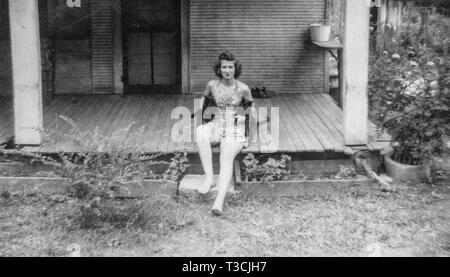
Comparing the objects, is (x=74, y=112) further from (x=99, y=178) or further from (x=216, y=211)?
(x=216, y=211)

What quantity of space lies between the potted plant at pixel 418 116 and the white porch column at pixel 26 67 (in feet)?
13.0

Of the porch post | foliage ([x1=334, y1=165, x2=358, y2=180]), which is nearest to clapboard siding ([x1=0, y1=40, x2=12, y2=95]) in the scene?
the porch post

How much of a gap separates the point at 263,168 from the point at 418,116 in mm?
1815

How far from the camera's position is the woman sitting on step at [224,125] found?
18.5ft

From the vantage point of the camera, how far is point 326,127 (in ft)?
23.1

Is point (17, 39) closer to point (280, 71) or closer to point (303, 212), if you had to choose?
point (303, 212)

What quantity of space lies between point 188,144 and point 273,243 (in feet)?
6.60

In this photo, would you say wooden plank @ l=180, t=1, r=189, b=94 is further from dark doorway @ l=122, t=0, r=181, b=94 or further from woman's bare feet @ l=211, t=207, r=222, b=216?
woman's bare feet @ l=211, t=207, r=222, b=216

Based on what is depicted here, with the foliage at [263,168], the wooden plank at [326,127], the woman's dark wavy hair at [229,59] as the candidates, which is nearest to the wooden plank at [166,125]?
the foliage at [263,168]

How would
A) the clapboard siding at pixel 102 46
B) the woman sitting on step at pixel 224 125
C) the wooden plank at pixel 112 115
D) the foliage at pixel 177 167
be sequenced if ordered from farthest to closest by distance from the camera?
the clapboard siding at pixel 102 46
the wooden plank at pixel 112 115
the foliage at pixel 177 167
the woman sitting on step at pixel 224 125

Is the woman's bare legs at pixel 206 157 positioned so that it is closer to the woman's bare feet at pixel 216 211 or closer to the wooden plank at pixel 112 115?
the woman's bare feet at pixel 216 211

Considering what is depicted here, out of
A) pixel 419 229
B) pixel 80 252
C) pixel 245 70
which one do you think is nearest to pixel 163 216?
pixel 80 252

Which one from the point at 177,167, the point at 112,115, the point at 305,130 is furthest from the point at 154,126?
the point at 305,130
